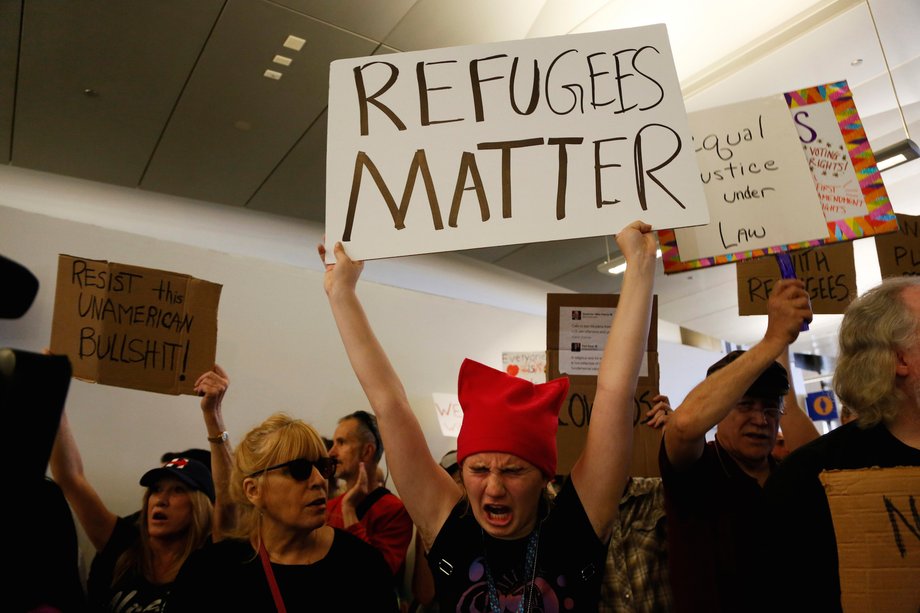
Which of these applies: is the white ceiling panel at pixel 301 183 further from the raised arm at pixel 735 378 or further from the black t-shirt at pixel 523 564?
the black t-shirt at pixel 523 564

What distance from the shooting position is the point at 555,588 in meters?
1.21

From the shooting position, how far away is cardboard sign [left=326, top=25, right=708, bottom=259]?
145cm

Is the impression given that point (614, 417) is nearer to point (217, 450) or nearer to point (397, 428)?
point (397, 428)

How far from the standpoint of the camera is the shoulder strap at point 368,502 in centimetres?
279

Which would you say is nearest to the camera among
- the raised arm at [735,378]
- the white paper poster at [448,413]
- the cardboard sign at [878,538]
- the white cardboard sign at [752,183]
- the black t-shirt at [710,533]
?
the cardboard sign at [878,538]

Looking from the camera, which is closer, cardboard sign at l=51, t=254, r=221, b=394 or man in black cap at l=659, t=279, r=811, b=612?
man in black cap at l=659, t=279, r=811, b=612

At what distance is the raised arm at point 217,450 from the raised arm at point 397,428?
129 cm

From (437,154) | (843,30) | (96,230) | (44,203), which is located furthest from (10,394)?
(843,30)

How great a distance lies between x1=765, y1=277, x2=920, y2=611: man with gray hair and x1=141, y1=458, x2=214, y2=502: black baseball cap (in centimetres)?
199

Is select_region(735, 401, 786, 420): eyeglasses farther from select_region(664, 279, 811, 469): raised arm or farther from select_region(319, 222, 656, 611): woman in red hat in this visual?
select_region(319, 222, 656, 611): woman in red hat

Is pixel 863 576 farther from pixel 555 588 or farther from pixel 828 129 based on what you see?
pixel 828 129

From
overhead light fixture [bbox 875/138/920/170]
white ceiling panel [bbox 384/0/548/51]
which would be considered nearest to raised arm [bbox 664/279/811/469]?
white ceiling panel [bbox 384/0/548/51]

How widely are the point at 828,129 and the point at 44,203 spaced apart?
3.83m

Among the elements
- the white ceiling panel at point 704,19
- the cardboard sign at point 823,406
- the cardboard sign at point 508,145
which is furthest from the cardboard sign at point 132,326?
the cardboard sign at point 823,406
